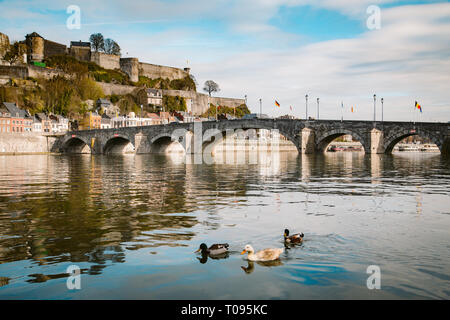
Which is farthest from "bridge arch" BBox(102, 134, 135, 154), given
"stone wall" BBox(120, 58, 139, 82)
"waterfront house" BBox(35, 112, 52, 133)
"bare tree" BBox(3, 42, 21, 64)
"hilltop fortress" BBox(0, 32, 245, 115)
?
"stone wall" BBox(120, 58, 139, 82)

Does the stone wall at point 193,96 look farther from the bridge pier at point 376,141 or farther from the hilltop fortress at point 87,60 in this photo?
the bridge pier at point 376,141

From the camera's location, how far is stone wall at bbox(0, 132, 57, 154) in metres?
79.8

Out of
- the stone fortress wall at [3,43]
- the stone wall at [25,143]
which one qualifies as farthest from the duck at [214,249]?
the stone fortress wall at [3,43]

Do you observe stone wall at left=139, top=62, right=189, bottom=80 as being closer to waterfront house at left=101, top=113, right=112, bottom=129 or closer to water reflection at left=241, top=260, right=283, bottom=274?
waterfront house at left=101, top=113, right=112, bottom=129

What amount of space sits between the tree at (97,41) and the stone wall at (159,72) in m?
15.8

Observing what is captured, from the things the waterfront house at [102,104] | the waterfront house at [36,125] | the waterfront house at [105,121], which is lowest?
the waterfront house at [36,125]

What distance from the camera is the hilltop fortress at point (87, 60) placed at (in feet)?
343

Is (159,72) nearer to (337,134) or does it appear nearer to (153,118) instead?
(153,118)

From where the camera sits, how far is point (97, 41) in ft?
453

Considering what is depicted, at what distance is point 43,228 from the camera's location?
11.3m

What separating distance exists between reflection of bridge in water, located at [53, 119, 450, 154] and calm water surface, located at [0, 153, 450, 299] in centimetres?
4170

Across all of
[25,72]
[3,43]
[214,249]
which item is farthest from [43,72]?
[214,249]

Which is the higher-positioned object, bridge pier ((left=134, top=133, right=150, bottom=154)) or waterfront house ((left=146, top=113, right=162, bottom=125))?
waterfront house ((left=146, top=113, right=162, bottom=125))

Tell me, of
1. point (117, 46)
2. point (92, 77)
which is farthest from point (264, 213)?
point (117, 46)
